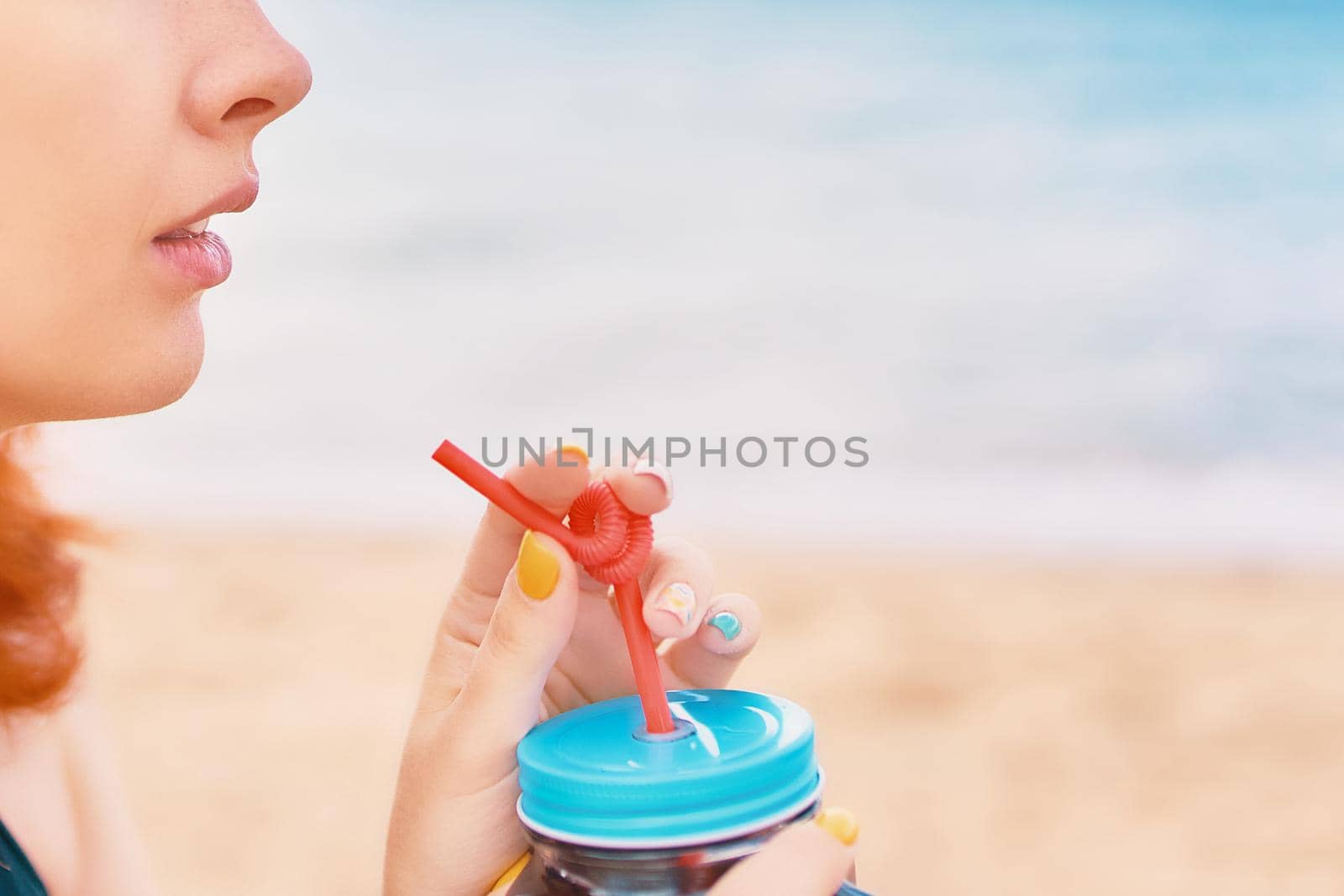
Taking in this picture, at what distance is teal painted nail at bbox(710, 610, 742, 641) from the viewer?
0.84 m

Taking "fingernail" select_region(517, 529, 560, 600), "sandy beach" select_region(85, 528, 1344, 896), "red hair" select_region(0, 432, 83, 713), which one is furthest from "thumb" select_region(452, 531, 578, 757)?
"sandy beach" select_region(85, 528, 1344, 896)

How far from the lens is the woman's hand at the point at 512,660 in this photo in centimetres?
75

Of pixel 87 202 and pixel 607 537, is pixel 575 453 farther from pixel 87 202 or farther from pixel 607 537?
pixel 87 202

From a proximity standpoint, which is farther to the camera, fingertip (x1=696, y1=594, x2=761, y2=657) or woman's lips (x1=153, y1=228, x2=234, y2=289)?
fingertip (x1=696, y1=594, x2=761, y2=657)

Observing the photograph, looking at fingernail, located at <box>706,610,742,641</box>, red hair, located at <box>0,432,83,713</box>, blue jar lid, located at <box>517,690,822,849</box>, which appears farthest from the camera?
red hair, located at <box>0,432,83,713</box>

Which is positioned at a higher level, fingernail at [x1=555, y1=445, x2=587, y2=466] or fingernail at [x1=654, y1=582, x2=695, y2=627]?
fingernail at [x1=555, y1=445, x2=587, y2=466]

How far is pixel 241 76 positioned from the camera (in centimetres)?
70

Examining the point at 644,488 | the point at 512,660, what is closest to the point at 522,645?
the point at 512,660

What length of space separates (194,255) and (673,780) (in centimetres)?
39

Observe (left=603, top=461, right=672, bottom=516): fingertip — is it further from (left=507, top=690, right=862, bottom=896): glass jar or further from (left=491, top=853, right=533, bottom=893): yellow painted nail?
(left=491, top=853, right=533, bottom=893): yellow painted nail

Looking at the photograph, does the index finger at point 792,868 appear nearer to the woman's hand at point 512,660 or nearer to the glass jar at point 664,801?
the glass jar at point 664,801

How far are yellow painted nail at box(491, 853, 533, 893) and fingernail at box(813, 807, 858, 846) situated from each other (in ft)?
0.69

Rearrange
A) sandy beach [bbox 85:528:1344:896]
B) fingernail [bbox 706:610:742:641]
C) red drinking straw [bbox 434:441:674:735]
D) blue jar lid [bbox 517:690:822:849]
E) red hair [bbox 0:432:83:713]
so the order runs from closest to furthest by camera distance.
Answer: blue jar lid [bbox 517:690:822:849]
red drinking straw [bbox 434:441:674:735]
fingernail [bbox 706:610:742:641]
red hair [bbox 0:432:83:713]
sandy beach [bbox 85:528:1344:896]

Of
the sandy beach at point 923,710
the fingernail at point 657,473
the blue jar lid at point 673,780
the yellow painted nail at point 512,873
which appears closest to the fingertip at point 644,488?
the fingernail at point 657,473
